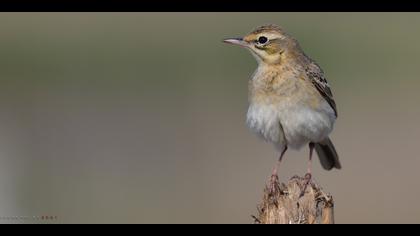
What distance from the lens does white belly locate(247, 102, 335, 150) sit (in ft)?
29.4

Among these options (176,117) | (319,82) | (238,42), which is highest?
(176,117)

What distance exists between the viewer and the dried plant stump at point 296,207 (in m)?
6.90

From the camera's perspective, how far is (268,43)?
362 inches

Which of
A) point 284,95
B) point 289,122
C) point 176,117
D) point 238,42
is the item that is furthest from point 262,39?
point 176,117

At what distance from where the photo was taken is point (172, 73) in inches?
722

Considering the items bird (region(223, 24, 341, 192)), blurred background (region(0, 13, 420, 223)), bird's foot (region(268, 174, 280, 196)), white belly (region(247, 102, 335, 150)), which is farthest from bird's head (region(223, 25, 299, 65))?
blurred background (region(0, 13, 420, 223))

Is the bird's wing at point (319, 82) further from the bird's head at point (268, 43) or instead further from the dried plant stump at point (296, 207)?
the dried plant stump at point (296, 207)

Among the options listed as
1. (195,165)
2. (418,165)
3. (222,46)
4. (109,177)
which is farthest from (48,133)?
(418,165)

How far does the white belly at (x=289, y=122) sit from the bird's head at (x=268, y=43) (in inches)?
20.1

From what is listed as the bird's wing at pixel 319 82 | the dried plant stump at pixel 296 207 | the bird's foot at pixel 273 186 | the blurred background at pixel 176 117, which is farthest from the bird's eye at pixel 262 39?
the blurred background at pixel 176 117

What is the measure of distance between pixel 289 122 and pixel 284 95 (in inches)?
10.4

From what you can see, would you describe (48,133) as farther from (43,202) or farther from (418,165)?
(418,165)

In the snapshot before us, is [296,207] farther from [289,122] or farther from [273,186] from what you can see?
[289,122]

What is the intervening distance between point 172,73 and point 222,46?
4.46 feet
